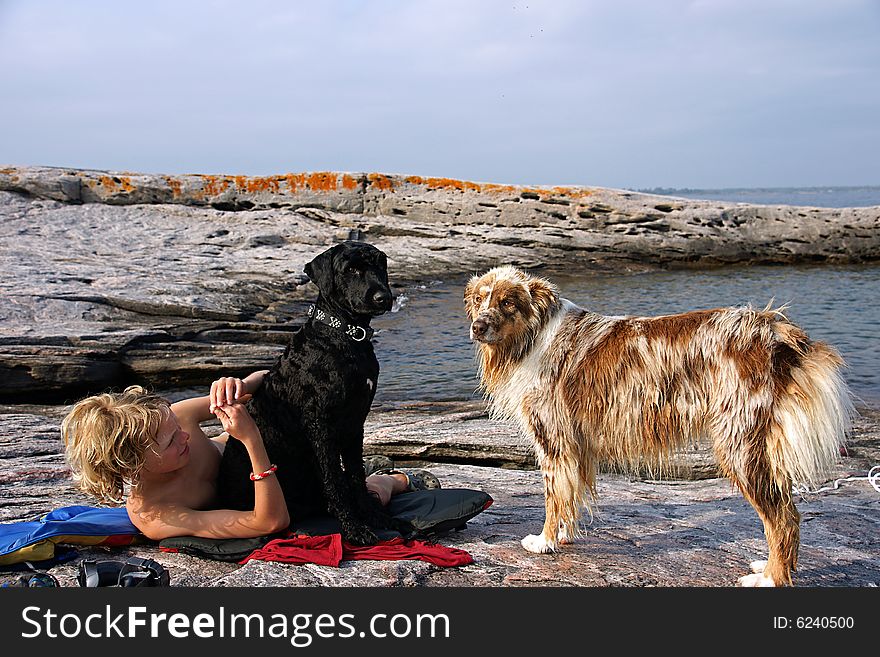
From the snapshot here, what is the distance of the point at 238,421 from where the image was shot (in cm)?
408

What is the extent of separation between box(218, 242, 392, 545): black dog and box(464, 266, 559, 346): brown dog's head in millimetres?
720

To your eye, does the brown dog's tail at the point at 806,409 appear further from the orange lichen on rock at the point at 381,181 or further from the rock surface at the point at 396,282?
the orange lichen on rock at the point at 381,181

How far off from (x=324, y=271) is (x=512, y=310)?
120cm

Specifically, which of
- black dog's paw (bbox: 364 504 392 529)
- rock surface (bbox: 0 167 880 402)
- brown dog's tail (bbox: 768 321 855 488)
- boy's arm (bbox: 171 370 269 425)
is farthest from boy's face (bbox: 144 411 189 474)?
rock surface (bbox: 0 167 880 402)

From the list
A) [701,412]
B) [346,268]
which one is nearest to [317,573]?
[346,268]

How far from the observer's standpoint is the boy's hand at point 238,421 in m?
4.07

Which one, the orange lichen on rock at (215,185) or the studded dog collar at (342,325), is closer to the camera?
the studded dog collar at (342,325)

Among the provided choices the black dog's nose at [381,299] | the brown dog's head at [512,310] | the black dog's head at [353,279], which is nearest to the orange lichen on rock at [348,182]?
the brown dog's head at [512,310]

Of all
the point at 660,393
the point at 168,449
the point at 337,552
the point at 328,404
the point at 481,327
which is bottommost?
the point at 337,552

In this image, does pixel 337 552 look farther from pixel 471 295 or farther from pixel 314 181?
pixel 314 181

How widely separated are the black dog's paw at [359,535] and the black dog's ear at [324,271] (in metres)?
1.37

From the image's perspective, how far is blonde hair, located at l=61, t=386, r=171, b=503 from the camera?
13.1ft

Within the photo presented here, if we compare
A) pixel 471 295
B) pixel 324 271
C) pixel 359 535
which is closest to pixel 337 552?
pixel 359 535

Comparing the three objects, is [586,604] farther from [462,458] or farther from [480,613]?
[462,458]
